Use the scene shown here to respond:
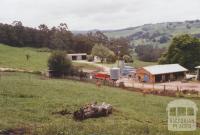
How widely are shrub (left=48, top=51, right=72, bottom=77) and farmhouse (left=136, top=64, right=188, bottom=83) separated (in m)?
11.1

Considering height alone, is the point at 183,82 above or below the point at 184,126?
below

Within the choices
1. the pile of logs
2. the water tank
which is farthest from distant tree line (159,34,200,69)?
the pile of logs

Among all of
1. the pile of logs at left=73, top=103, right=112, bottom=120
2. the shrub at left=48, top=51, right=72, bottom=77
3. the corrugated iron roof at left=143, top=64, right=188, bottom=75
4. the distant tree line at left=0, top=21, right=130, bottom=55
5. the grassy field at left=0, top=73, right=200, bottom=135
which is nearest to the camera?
the grassy field at left=0, top=73, right=200, bottom=135

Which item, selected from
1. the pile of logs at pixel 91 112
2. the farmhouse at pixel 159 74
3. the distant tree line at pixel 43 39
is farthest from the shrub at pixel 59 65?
the distant tree line at pixel 43 39

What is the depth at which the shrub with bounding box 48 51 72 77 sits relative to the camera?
187 ft

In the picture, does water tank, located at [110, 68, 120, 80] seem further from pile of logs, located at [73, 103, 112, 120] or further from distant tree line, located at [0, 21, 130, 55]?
distant tree line, located at [0, 21, 130, 55]

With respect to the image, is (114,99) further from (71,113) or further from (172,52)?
(172,52)

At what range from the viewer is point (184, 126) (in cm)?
1827

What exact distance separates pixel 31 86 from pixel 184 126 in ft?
68.6

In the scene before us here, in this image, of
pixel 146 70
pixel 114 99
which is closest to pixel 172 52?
pixel 146 70

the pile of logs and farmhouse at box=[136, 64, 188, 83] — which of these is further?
farmhouse at box=[136, 64, 188, 83]

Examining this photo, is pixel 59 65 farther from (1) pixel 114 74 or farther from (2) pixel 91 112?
(2) pixel 91 112

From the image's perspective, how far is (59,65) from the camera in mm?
56844

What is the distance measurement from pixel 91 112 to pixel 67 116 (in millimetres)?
1460
